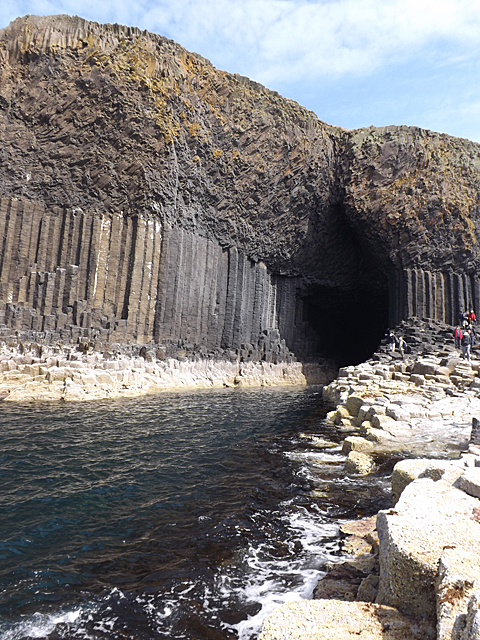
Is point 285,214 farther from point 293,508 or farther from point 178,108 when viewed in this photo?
point 293,508

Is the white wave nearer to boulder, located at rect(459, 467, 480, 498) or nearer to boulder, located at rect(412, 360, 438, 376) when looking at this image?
boulder, located at rect(459, 467, 480, 498)

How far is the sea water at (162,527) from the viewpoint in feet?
11.9

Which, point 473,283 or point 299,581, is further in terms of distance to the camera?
point 473,283

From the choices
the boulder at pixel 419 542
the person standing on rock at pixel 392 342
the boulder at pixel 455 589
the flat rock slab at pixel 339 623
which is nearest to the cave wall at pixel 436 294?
the person standing on rock at pixel 392 342

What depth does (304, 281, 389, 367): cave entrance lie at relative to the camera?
38134 millimetres

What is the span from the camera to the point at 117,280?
23.4 meters

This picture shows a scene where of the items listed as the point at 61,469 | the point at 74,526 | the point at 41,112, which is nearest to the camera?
the point at 74,526

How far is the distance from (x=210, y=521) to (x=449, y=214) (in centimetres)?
3133

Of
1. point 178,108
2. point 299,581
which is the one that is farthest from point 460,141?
point 299,581

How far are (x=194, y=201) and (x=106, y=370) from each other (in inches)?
519

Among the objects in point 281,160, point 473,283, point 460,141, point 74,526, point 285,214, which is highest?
point 460,141

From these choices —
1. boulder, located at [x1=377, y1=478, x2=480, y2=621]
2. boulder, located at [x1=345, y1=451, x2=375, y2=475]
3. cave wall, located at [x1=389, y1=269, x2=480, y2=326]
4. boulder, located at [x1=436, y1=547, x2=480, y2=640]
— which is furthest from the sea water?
cave wall, located at [x1=389, y1=269, x2=480, y2=326]

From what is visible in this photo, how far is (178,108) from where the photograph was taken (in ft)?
80.4

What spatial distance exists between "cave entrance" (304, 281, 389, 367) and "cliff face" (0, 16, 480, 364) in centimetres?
100
